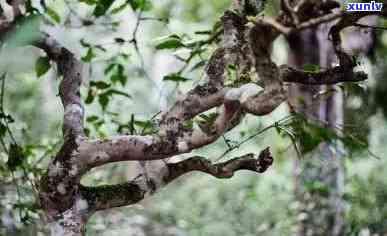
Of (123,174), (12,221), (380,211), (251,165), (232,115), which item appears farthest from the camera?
(123,174)

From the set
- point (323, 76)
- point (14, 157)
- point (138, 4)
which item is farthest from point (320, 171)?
point (323, 76)

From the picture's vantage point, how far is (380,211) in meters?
2.28

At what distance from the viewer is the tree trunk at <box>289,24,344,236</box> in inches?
94.7

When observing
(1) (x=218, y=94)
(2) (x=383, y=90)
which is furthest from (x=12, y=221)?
(2) (x=383, y=90)

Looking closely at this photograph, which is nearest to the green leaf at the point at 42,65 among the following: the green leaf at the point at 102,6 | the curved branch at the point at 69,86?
the curved branch at the point at 69,86

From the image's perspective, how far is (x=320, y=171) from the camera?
245cm

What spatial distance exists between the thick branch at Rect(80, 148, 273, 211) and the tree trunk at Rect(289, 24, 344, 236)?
132 centimetres

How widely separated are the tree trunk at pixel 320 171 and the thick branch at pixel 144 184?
1.32 meters

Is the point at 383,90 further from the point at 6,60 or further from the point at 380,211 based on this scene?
the point at 6,60

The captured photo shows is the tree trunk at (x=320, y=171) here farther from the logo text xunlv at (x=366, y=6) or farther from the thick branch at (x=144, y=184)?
the logo text xunlv at (x=366, y=6)

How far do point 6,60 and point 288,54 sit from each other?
2.22 metres

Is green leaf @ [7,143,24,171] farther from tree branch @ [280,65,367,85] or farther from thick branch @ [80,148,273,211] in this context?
tree branch @ [280,65,367,85]

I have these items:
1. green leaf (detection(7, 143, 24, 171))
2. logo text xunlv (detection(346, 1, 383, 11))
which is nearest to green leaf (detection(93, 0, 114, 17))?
green leaf (detection(7, 143, 24, 171))

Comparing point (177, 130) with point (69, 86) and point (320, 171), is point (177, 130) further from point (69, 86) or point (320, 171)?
point (320, 171)
